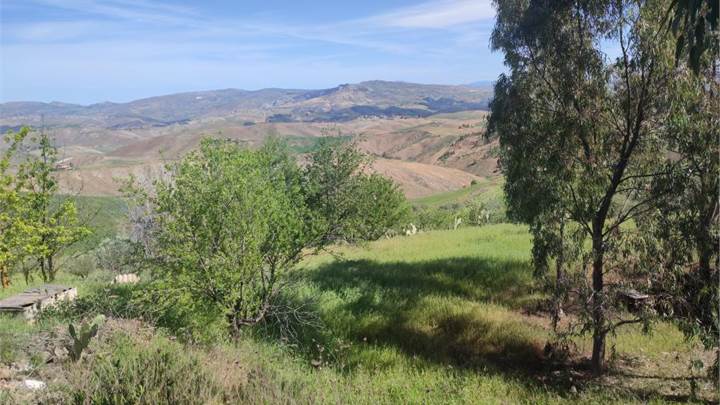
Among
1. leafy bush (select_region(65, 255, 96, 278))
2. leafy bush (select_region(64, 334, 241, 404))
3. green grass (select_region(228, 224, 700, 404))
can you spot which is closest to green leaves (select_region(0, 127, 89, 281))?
green grass (select_region(228, 224, 700, 404))

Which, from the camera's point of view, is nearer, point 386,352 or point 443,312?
point 386,352

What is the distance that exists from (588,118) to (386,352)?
6.45 metres

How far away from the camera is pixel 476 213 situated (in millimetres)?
41781

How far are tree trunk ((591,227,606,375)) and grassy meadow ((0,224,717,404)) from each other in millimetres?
374

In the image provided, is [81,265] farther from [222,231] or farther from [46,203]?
[222,231]

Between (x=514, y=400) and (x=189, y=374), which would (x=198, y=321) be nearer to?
(x=189, y=374)

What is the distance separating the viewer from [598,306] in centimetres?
912

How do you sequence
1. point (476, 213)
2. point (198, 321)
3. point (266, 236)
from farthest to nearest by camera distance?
1. point (476, 213)
2. point (266, 236)
3. point (198, 321)

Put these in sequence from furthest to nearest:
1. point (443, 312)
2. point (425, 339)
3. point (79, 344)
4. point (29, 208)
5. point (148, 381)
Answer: point (29, 208), point (443, 312), point (425, 339), point (79, 344), point (148, 381)

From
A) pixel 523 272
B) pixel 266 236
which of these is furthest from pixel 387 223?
pixel 266 236

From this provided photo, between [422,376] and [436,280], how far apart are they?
23.9 ft

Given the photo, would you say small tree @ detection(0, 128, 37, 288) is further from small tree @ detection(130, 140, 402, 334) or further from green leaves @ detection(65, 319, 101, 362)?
green leaves @ detection(65, 319, 101, 362)

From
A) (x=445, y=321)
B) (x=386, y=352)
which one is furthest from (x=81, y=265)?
(x=386, y=352)

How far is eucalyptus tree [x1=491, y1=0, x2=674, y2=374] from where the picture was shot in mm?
9156
